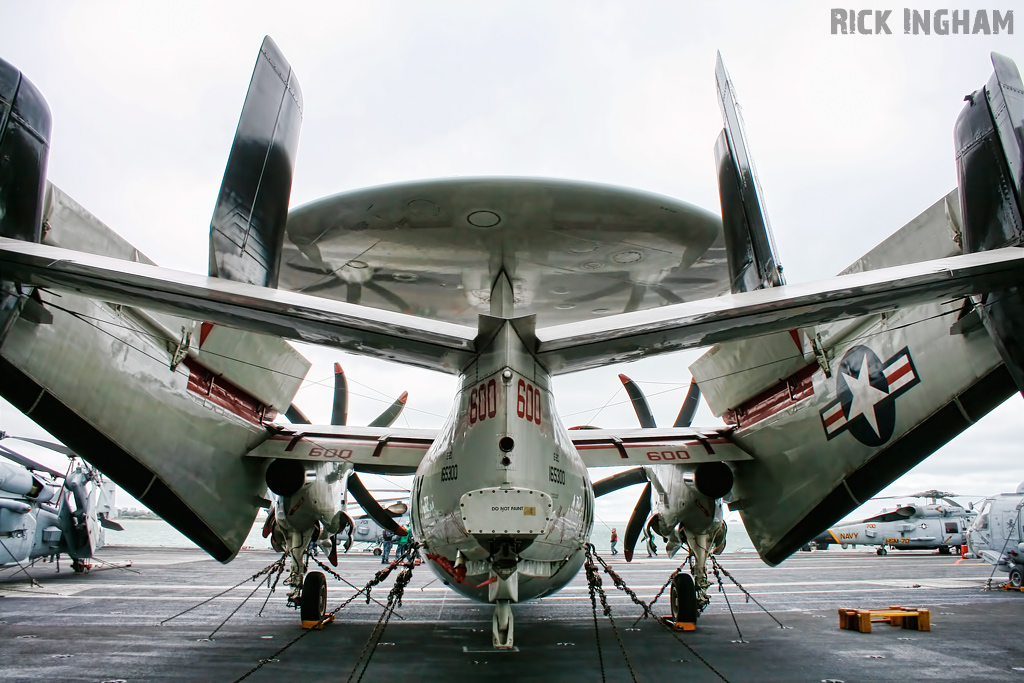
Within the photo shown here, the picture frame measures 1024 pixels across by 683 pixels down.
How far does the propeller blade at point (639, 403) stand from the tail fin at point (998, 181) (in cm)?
783

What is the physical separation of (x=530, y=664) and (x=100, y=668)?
5.14m

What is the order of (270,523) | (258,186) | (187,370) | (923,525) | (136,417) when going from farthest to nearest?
(923,525)
(270,523)
(187,370)
(136,417)
(258,186)

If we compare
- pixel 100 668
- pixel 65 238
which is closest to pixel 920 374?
pixel 65 238

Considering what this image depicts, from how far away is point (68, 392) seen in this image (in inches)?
275

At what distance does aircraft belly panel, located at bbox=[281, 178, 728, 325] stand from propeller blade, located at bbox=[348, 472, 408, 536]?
15.3 feet

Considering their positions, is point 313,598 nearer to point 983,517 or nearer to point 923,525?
point 983,517

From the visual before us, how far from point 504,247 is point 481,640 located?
642 cm

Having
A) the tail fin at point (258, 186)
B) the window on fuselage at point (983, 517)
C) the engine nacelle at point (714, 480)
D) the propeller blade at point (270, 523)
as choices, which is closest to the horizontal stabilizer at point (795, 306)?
the tail fin at point (258, 186)

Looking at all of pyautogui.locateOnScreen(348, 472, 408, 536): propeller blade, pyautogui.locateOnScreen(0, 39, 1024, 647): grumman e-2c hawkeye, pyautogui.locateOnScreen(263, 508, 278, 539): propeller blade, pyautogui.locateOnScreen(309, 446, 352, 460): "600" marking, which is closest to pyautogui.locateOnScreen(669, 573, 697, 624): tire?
pyautogui.locateOnScreen(0, 39, 1024, 647): grumman e-2c hawkeye

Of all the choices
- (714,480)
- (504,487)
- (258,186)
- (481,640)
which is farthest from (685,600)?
(258,186)

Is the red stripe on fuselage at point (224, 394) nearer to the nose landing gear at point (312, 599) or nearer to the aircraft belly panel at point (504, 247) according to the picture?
the aircraft belly panel at point (504, 247)

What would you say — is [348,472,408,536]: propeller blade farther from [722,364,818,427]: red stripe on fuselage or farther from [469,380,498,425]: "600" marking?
[469,380,498,425]: "600" marking

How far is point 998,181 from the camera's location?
5086 millimetres

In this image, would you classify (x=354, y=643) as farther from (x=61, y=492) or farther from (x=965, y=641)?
(x=61, y=492)
